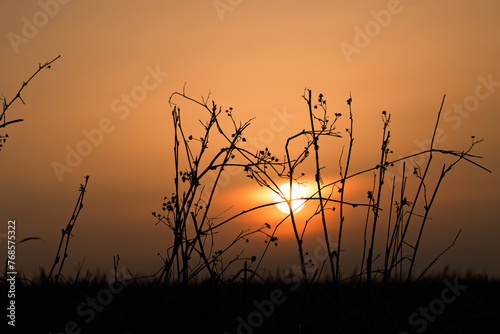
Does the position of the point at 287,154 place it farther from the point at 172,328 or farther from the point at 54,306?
the point at 54,306

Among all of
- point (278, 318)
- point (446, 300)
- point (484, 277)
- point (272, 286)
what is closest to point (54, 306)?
point (278, 318)

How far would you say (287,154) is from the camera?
3973 millimetres

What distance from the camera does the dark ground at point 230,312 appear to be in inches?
144

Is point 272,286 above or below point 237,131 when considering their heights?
below

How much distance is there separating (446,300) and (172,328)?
2.30 m

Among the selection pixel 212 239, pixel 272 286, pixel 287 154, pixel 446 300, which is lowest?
pixel 446 300

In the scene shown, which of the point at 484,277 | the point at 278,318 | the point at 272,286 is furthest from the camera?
the point at 484,277

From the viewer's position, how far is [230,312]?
3.81m

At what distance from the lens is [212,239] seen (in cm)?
409

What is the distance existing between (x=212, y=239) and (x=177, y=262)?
31 centimetres

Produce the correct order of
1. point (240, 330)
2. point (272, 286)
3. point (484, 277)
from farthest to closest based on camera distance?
point (484, 277) → point (272, 286) → point (240, 330)

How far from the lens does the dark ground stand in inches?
144

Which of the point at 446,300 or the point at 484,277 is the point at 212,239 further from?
the point at 484,277

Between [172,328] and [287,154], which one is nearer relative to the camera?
[172,328]
